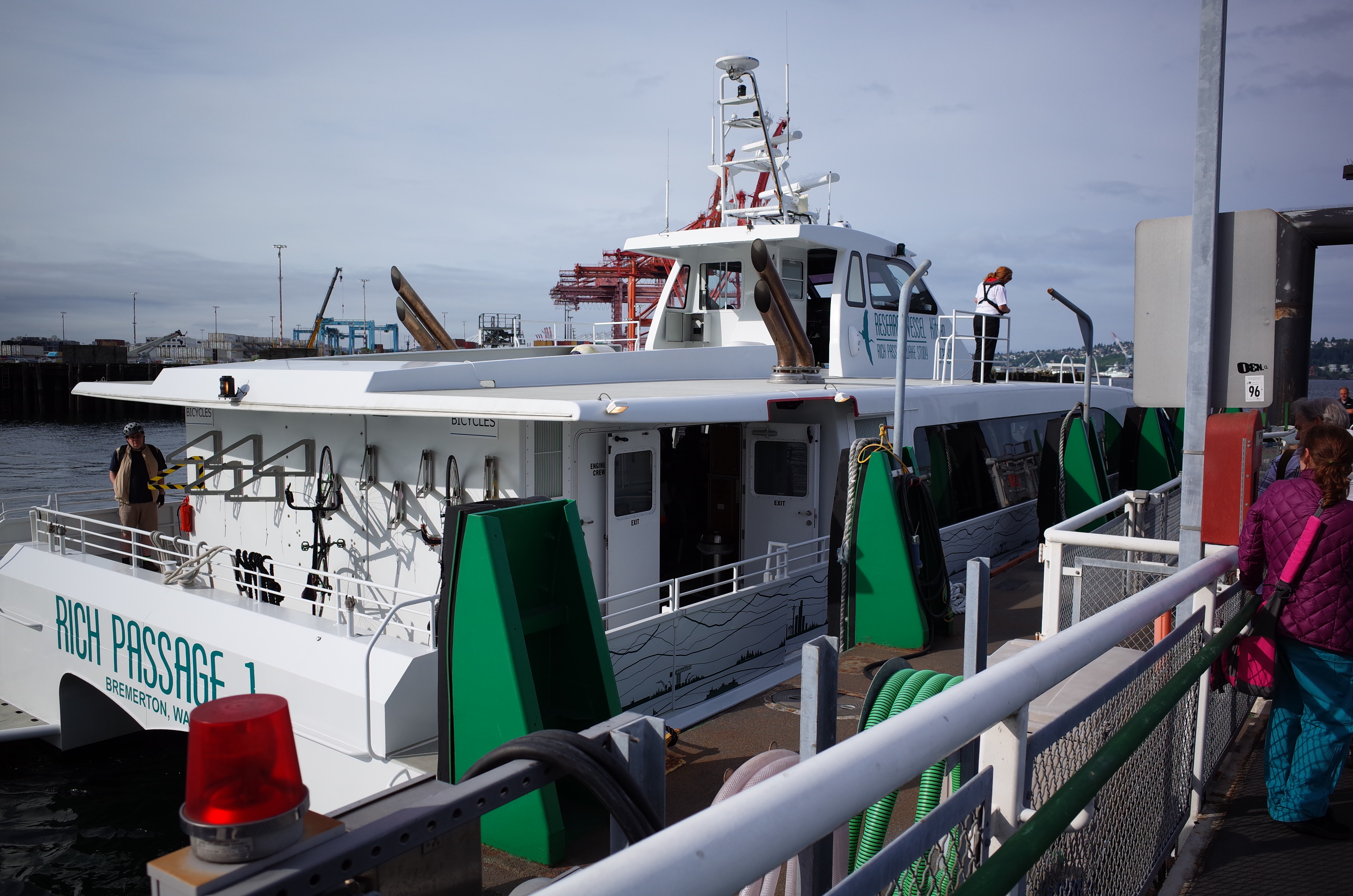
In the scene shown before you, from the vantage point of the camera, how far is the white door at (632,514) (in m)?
7.09

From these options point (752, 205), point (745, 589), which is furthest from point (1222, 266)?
point (752, 205)

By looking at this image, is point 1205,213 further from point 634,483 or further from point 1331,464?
point 634,483

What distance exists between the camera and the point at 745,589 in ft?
24.2

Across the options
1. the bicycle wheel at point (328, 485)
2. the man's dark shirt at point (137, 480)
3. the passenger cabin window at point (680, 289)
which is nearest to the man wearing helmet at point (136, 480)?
the man's dark shirt at point (137, 480)

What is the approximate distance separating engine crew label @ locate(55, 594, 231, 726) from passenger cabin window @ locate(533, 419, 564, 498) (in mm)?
2234

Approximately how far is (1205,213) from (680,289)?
912 cm

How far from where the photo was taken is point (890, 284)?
12.5m

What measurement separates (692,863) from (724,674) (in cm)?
632

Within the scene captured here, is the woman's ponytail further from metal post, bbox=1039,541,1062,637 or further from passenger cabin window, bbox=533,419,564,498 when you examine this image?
passenger cabin window, bbox=533,419,564,498

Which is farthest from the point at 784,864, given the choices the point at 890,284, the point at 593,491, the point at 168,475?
the point at 890,284

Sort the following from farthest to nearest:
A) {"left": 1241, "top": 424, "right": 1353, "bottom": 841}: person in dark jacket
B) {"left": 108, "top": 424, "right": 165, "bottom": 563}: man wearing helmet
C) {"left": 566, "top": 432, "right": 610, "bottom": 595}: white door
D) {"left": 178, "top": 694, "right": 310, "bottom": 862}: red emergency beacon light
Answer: {"left": 108, "top": 424, "right": 165, "bottom": 563}: man wearing helmet, {"left": 566, "top": 432, "right": 610, "bottom": 595}: white door, {"left": 1241, "top": 424, "right": 1353, "bottom": 841}: person in dark jacket, {"left": 178, "top": 694, "right": 310, "bottom": 862}: red emergency beacon light

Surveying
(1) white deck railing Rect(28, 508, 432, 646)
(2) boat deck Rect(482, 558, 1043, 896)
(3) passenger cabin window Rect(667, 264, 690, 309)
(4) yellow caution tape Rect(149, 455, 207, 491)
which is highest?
(3) passenger cabin window Rect(667, 264, 690, 309)

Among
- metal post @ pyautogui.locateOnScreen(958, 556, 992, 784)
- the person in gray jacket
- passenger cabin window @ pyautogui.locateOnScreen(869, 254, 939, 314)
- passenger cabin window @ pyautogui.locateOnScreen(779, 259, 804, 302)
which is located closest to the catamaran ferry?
passenger cabin window @ pyautogui.locateOnScreen(779, 259, 804, 302)

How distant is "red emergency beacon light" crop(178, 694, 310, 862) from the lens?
1204mm
